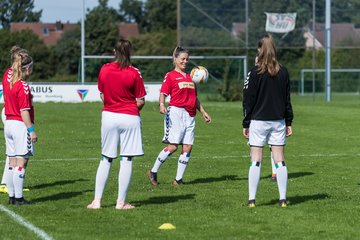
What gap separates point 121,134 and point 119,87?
542 millimetres

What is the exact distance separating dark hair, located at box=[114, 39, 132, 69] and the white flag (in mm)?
43459

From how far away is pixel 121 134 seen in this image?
36.8 feet

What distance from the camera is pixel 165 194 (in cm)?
1309

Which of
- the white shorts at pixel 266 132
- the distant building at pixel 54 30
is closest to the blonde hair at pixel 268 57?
the white shorts at pixel 266 132

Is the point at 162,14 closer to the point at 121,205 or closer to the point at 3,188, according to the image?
the point at 3,188

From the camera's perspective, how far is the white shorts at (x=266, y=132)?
11328mm

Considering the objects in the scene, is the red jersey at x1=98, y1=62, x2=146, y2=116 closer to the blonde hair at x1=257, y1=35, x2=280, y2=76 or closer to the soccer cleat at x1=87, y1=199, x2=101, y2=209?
the soccer cleat at x1=87, y1=199, x2=101, y2=209

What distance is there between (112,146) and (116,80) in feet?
2.48

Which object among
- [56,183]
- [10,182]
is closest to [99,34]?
[56,183]

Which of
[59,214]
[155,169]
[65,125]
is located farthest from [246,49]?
[59,214]

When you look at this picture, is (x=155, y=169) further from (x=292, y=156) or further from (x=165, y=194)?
(x=292, y=156)

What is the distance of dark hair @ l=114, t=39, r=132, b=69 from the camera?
11.1 meters

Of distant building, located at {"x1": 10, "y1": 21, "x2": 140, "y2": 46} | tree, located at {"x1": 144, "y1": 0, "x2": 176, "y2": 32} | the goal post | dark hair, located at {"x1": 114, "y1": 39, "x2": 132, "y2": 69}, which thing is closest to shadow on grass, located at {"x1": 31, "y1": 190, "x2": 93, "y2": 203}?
dark hair, located at {"x1": 114, "y1": 39, "x2": 132, "y2": 69}

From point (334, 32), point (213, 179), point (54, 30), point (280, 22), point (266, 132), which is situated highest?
point (54, 30)
